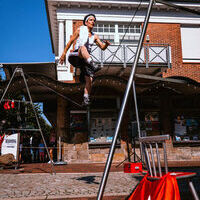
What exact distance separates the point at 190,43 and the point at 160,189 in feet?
48.5

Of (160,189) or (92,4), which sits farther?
(92,4)

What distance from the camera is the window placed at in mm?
14742

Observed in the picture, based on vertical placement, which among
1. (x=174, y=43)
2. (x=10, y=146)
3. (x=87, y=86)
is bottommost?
(x=10, y=146)

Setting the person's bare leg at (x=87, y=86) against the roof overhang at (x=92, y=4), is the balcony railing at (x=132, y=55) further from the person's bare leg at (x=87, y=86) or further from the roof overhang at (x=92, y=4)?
the person's bare leg at (x=87, y=86)

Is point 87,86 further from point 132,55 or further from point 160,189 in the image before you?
point 132,55

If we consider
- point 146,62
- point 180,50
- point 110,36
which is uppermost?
point 110,36

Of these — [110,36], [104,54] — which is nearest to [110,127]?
[104,54]

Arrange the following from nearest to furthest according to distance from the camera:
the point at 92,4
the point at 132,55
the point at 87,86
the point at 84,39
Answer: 1. the point at 84,39
2. the point at 87,86
3. the point at 132,55
4. the point at 92,4

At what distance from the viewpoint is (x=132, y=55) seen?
43.4 feet

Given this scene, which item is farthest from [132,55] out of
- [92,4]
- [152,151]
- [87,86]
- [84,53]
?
[152,151]

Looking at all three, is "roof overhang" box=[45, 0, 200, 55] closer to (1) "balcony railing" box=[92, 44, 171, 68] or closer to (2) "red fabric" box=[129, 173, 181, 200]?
(1) "balcony railing" box=[92, 44, 171, 68]

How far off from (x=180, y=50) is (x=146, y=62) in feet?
10.2

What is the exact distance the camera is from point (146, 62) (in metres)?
13.0

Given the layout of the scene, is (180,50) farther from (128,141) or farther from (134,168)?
(134,168)
